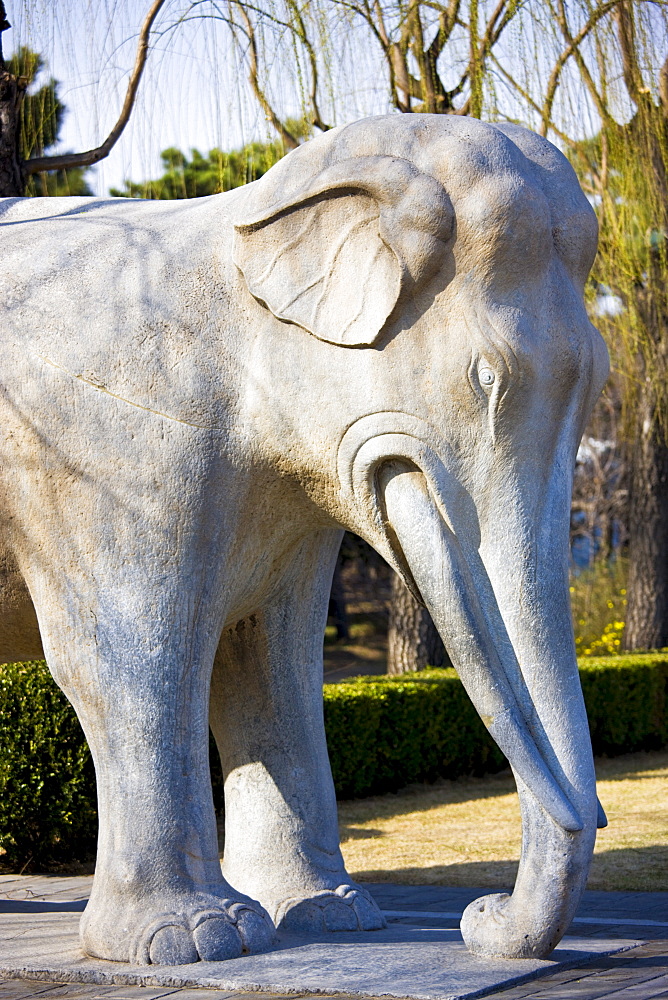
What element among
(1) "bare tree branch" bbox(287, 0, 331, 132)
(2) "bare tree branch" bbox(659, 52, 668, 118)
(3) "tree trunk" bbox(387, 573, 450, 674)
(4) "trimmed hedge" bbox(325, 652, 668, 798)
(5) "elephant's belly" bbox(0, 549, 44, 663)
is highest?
(2) "bare tree branch" bbox(659, 52, 668, 118)

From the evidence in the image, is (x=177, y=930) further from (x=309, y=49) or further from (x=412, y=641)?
(x=412, y=641)

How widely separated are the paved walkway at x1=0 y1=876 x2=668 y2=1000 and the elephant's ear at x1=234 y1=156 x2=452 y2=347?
1.83 metres

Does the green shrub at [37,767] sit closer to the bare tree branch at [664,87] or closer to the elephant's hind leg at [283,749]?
the elephant's hind leg at [283,749]

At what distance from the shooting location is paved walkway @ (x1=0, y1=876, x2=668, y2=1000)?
3.48 metres

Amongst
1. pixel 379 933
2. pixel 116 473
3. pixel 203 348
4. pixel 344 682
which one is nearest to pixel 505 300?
pixel 203 348

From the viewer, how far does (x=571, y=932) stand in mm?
4562

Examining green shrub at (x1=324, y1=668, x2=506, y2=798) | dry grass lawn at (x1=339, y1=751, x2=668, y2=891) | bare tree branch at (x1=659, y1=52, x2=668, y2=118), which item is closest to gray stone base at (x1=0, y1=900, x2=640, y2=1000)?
dry grass lawn at (x1=339, y1=751, x2=668, y2=891)

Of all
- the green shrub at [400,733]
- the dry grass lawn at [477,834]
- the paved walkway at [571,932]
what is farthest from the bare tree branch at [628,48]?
the paved walkway at [571,932]

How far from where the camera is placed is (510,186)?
140 inches

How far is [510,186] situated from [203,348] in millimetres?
1004

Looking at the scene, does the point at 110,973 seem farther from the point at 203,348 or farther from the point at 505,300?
the point at 505,300

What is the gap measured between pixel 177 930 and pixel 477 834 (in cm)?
428

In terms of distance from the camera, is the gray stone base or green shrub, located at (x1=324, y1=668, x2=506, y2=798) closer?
the gray stone base

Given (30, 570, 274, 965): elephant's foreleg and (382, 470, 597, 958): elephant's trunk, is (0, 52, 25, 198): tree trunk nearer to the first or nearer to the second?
(30, 570, 274, 965): elephant's foreleg
